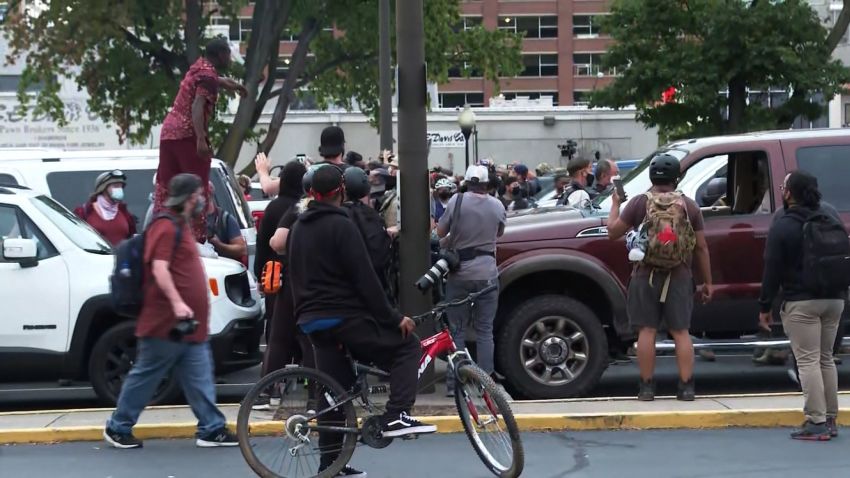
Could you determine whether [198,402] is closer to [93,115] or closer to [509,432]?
[509,432]

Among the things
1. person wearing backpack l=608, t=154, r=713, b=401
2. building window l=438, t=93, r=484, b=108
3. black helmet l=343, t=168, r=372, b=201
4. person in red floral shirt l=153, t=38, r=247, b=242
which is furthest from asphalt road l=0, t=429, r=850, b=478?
building window l=438, t=93, r=484, b=108

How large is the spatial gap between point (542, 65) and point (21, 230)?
245 ft

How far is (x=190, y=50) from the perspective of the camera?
1165 inches

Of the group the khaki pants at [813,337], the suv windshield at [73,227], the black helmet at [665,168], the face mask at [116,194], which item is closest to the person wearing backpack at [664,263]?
the black helmet at [665,168]

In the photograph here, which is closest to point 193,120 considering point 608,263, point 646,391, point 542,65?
point 608,263

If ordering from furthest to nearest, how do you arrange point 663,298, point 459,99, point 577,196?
point 459,99
point 577,196
point 663,298

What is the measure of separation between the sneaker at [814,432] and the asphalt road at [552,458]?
0.22ft

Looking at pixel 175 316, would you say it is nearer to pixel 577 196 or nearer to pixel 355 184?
pixel 355 184

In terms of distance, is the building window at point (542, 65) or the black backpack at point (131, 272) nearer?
the black backpack at point (131, 272)

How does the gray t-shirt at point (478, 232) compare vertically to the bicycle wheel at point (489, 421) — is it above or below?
above

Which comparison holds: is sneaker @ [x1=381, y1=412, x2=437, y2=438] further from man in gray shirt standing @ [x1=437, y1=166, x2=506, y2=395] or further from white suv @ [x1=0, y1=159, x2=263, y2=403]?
white suv @ [x1=0, y1=159, x2=263, y2=403]

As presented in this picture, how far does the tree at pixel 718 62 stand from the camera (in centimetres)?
2753

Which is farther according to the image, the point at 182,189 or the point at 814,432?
the point at 814,432

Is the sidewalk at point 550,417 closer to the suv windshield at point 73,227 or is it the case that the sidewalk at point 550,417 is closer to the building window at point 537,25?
the suv windshield at point 73,227
